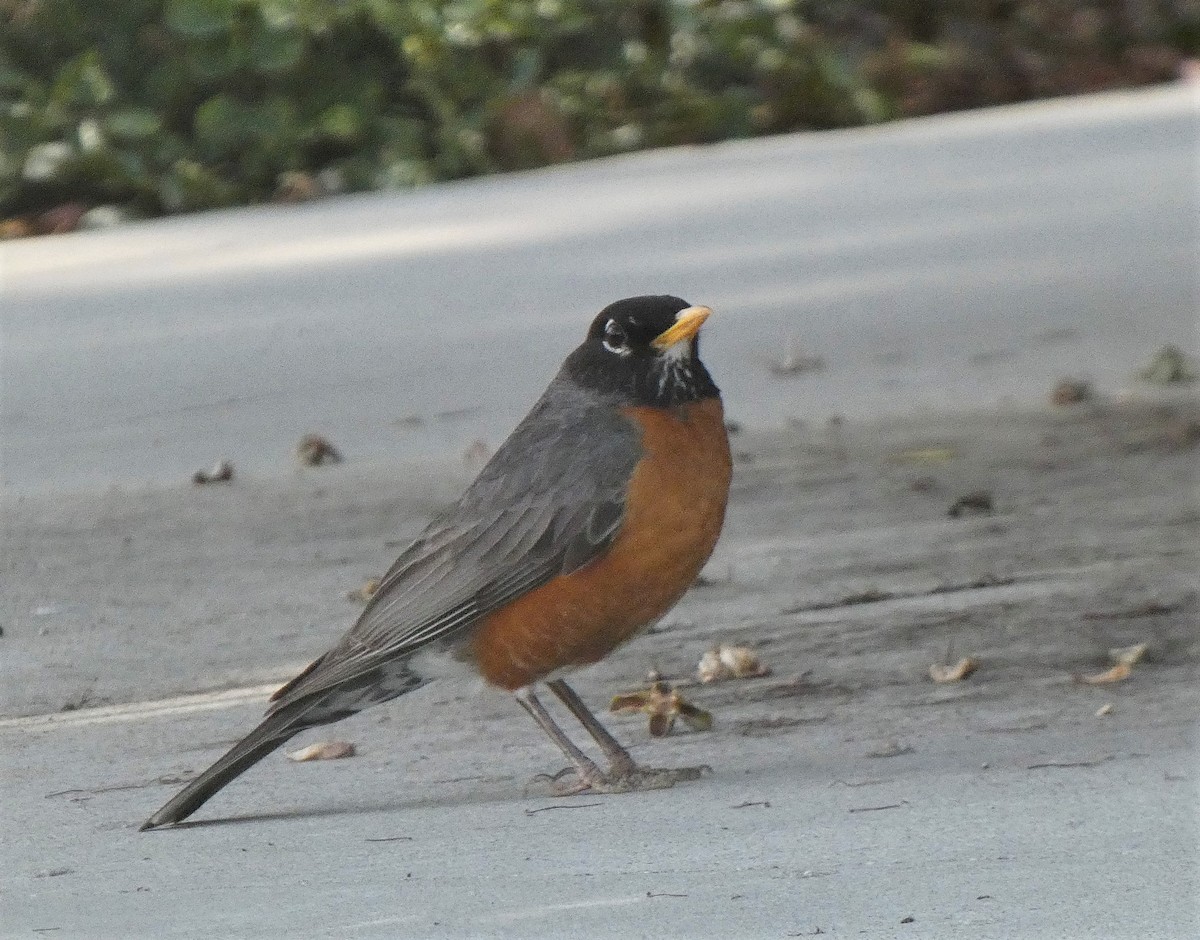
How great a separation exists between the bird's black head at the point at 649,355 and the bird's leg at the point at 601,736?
21.3 inches

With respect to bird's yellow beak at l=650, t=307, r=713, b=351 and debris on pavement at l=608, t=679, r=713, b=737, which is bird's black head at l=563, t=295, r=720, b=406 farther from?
debris on pavement at l=608, t=679, r=713, b=737

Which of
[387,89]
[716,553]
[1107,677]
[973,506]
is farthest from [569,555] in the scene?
[387,89]

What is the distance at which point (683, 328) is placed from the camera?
4.27 meters

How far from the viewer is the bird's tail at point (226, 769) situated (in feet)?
13.3

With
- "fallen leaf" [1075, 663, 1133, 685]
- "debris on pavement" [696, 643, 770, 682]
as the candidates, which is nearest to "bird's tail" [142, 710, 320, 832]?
"debris on pavement" [696, 643, 770, 682]

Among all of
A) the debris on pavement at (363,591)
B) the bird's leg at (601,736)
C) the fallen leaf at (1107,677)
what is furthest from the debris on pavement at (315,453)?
the fallen leaf at (1107,677)

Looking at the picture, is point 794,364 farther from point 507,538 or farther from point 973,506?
point 507,538

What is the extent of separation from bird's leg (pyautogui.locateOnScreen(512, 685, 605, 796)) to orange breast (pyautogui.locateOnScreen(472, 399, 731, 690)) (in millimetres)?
97

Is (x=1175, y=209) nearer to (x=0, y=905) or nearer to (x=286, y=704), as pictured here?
(x=286, y=704)

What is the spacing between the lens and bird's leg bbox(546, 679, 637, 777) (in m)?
4.32

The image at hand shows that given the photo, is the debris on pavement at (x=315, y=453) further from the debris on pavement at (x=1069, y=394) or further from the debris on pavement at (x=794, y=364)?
the debris on pavement at (x=1069, y=394)

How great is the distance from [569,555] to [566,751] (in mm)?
375

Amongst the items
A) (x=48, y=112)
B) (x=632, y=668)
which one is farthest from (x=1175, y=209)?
(x=632, y=668)

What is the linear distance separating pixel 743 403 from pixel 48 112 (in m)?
4.38
